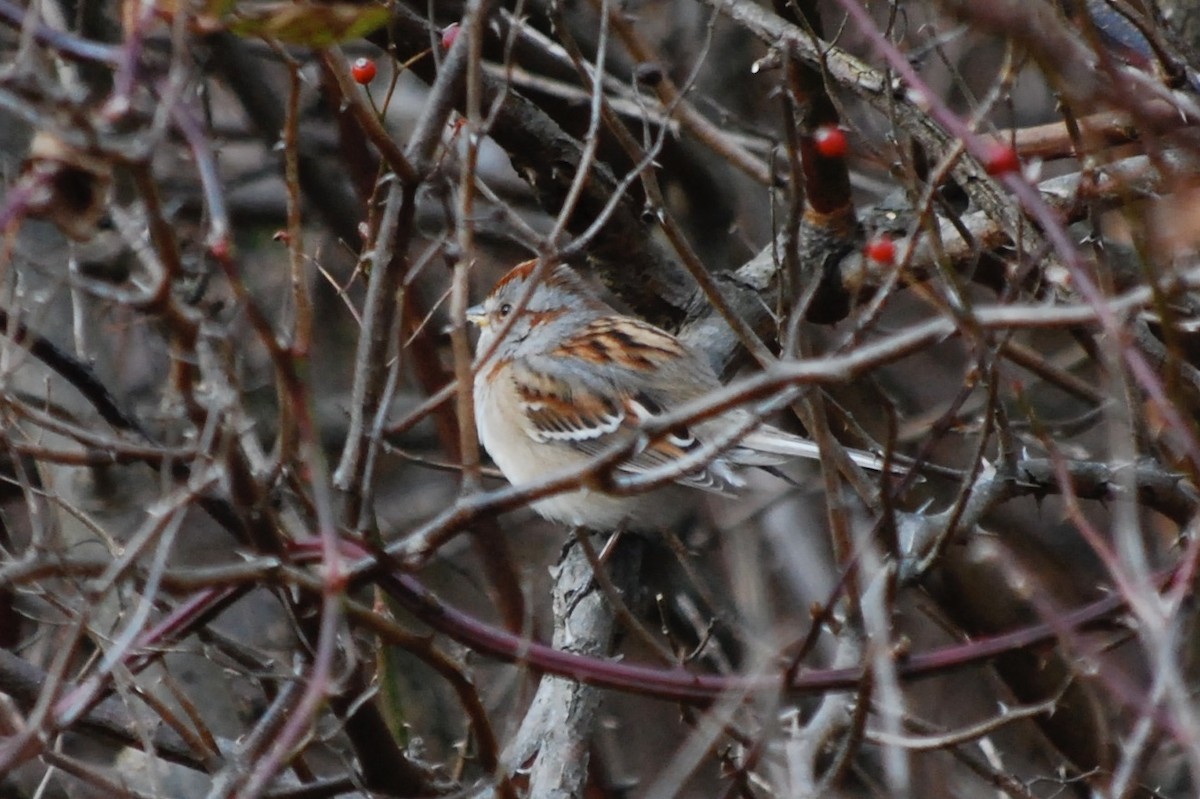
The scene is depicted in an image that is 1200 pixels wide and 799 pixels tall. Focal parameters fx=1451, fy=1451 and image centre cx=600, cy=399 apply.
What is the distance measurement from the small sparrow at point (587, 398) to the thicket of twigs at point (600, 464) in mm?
140

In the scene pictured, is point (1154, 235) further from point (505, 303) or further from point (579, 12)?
point (579, 12)

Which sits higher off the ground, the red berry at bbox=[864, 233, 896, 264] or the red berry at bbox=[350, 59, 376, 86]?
the red berry at bbox=[350, 59, 376, 86]

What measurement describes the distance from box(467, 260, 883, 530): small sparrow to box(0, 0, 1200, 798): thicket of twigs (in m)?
0.14

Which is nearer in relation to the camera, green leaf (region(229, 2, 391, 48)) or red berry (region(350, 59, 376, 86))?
green leaf (region(229, 2, 391, 48))

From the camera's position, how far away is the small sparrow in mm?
4129

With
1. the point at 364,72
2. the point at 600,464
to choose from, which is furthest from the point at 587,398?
the point at 600,464

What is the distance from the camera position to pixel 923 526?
2.94m

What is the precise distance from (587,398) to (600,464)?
2850 millimetres

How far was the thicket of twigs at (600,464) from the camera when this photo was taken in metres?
1.63

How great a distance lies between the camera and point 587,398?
4.57 meters

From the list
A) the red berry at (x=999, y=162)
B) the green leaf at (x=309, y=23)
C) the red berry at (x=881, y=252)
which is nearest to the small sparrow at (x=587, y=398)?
the red berry at (x=881, y=252)

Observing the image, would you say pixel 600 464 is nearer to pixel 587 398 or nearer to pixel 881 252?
pixel 881 252

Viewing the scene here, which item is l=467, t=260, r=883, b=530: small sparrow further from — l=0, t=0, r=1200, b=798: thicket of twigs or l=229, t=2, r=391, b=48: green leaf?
l=229, t=2, r=391, b=48: green leaf

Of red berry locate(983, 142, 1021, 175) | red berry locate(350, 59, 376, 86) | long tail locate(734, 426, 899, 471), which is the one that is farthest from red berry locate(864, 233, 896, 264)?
long tail locate(734, 426, 899, 471)
